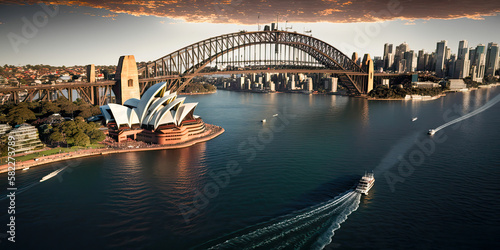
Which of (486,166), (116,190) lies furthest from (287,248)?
(486,166)

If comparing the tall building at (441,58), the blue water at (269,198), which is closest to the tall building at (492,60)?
the tall building at (441,58)

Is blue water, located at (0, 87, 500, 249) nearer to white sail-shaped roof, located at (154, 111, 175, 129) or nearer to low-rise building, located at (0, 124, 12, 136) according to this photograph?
white sail-shaped roof, located at (154, 111, 175, 129)

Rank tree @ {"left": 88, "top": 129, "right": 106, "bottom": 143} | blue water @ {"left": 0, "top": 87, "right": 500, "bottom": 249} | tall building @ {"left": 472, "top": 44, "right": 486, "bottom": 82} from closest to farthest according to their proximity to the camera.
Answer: blue water @ {"left": 0, "top": 87, "right": 500, "bottom": 249}, tree @ {"left": 88, "top": 129, "right": 106, "bottom": 143}, tall building @ {"left": 472, "top": 44, "right": 486, "bottom": 82}

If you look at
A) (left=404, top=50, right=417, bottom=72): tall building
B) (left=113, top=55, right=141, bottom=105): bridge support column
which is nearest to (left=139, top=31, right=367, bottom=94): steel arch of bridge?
(left=113, top=55, right=141, bottom=105): bridge support column

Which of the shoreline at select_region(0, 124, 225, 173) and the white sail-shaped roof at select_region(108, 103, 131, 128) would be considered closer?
the shoreline at select_region(0, 124, 225, 173)

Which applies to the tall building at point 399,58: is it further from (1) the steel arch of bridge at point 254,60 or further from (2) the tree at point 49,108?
(2) the tree at point 49,108

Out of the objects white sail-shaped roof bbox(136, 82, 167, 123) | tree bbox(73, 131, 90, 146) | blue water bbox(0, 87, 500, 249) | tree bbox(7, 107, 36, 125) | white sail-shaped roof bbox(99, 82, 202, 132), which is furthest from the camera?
white sail-shaped roof bbox(136, 82, 167, 123)

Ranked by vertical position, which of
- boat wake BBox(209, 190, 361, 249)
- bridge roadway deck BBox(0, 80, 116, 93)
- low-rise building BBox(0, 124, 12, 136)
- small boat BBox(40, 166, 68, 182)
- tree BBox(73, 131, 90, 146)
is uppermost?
bridge roadway deck BBox(0, 80, 116, 93)
